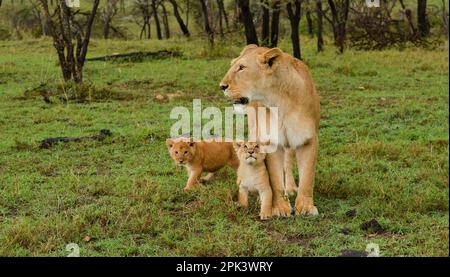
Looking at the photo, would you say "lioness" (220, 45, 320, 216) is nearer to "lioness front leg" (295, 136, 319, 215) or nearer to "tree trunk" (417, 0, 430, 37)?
"lioness front leg" (295, 136, 319, 215)

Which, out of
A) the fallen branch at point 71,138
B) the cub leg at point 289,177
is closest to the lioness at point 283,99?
the cub leg at point 289,177

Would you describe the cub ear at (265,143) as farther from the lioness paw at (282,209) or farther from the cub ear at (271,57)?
the cub ear at (271,57)

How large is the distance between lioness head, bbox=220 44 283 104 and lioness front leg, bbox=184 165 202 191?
1.60 m

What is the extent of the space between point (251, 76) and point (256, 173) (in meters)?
0.84

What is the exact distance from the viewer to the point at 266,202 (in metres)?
5.96

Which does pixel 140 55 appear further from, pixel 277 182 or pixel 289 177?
pixel 277 182

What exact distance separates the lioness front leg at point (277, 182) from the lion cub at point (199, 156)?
1245 mm

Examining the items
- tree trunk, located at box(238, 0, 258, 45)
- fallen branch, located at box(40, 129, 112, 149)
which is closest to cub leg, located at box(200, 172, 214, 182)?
fallen branch, located at box(40, 129, 112, 149)

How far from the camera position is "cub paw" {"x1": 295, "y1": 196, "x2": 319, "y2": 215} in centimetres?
599

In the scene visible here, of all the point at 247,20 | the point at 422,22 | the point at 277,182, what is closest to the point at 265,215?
the point at 277,182
